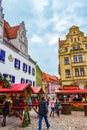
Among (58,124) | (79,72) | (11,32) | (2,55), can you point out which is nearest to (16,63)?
(2,55)

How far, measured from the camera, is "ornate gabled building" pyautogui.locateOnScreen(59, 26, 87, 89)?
3754cm

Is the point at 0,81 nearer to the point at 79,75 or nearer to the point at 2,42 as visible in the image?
the point at 2,42

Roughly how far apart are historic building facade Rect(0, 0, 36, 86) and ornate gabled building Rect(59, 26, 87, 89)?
8721 mm

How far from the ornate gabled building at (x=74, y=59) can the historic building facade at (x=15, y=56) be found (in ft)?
28.6

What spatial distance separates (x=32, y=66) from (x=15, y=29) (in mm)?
7387

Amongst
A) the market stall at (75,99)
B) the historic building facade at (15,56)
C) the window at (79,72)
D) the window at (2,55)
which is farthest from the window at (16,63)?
the window at (79,72)

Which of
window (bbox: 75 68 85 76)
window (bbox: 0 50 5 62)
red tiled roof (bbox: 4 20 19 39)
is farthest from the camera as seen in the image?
window (bbox: 75 68 85 76)

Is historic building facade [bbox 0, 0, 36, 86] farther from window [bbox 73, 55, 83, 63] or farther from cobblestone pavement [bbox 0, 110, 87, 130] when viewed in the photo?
window [bbox 73, 55, 83, 63]

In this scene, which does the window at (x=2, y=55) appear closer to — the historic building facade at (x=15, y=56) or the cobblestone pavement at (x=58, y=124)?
the historic building facade at (x=15, y=56)

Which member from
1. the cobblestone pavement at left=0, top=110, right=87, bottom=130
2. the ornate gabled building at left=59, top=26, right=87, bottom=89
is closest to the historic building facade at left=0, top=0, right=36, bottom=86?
the ornate gabled building at left=59, top=26, right=87, bottom=89

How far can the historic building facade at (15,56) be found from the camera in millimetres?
22053

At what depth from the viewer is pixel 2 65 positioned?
21266 millimetres

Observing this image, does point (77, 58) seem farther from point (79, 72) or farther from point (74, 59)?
point (79, 72)

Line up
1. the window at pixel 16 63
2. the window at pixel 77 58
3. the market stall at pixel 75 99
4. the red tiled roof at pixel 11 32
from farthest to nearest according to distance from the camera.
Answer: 1. the window at pixel 77 58
2. the red tiled roof at pixel 11 32
3. the window at pixel 16 63
4. the market stall at pixel 75 99
